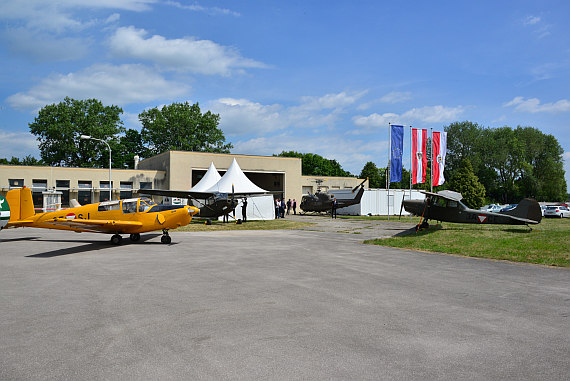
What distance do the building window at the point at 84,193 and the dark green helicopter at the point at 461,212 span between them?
32.5 m

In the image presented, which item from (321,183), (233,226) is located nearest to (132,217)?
(233,226)

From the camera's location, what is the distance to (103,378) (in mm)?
3445

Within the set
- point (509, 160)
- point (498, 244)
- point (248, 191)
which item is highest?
point (509, 160)

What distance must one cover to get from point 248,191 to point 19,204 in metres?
15.2

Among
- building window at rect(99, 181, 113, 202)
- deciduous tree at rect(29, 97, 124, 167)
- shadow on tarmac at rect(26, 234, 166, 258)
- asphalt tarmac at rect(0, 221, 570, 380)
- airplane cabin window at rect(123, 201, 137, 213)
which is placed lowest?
shadow on tarmac at rect(26, 234, 166, 258)

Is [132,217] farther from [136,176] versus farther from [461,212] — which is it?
[136,176]

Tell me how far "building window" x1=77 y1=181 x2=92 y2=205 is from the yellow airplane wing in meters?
26.8

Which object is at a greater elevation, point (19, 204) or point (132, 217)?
point (19, 204)

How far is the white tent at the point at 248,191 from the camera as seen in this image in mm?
28531

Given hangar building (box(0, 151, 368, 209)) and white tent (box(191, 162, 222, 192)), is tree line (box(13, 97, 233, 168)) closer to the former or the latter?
hangar building (box(0, 151, 368, 209))

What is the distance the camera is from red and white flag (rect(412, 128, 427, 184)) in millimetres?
30094

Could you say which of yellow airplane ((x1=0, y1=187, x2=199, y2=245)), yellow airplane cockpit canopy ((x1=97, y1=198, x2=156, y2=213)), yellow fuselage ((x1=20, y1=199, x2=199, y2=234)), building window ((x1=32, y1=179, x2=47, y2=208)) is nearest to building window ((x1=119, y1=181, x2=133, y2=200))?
building window ((x1=32, y1=179, x2=47, y2=208))

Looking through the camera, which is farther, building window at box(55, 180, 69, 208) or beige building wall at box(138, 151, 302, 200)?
beige building wall at box(138, 151, 302, 200)

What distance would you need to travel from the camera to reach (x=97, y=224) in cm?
1357
